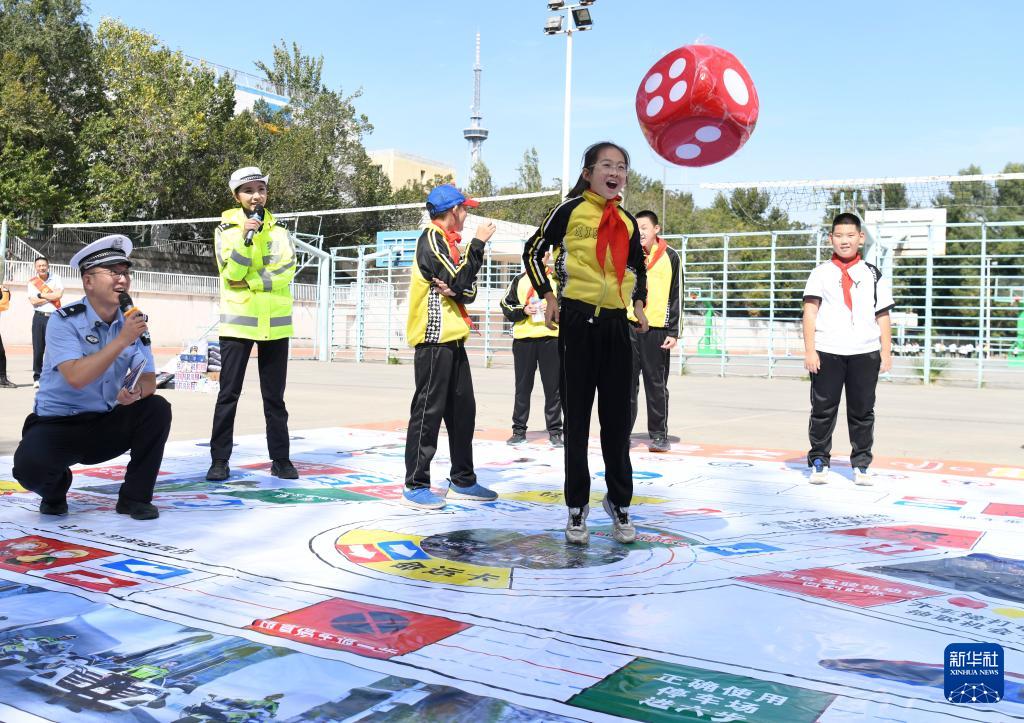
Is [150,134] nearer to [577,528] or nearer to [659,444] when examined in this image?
[659,444]

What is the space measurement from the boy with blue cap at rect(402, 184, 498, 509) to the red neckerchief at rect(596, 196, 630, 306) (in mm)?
957

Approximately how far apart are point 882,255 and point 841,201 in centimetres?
634

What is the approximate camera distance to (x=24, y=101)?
3584 centimetres

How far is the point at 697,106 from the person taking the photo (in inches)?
240

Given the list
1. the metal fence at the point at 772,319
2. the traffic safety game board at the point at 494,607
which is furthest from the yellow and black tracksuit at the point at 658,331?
the traffic safety game board at the point at 494,607

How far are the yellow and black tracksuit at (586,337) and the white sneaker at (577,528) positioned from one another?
0.10 feet

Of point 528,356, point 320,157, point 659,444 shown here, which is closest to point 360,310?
point 528,356

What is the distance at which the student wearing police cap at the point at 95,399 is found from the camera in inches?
175

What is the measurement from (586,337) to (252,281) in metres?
2.39

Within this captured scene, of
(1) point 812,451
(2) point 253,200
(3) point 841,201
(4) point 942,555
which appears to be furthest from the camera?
(3) point 841,201

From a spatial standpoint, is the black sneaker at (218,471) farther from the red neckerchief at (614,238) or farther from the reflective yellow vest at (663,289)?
the reflective yellow vest at (663,289)

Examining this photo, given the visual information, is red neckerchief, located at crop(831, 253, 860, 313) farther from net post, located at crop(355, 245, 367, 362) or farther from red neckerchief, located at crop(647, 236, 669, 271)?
net post, located at crop(355, 245, 367, 362)

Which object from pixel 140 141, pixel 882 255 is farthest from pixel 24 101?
pixel 882 255

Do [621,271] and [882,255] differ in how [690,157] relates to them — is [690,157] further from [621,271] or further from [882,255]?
[882,255]
